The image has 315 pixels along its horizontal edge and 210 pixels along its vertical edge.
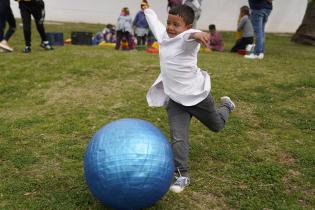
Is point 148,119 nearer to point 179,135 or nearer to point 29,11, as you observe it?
point 179,135

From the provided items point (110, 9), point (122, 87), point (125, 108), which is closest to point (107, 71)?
point (122, 87)

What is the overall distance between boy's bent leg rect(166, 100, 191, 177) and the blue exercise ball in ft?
1.84

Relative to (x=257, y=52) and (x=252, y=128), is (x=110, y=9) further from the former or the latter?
(x=252, y=128)

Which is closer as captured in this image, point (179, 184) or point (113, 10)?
point (179, 184)

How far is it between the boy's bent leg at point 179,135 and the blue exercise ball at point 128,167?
562 mm

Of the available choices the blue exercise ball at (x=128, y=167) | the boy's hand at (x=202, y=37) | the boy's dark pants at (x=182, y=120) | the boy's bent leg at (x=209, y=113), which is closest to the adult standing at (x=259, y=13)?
the boy's bent leg at (x=209, y=113)

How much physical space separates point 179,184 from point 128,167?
3.11 feet

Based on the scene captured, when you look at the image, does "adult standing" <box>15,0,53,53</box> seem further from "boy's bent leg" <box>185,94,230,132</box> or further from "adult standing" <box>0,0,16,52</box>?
"boy's bent leg" <box>185,94,230,132</box>

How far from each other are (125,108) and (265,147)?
2.26m

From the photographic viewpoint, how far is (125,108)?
6566 mm

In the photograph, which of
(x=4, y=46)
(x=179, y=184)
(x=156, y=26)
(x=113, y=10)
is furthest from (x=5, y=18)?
(x=113, y=10)

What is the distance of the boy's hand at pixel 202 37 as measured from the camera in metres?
3.70

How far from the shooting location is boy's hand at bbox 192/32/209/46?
3.70 metres

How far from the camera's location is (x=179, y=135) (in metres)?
4.17
